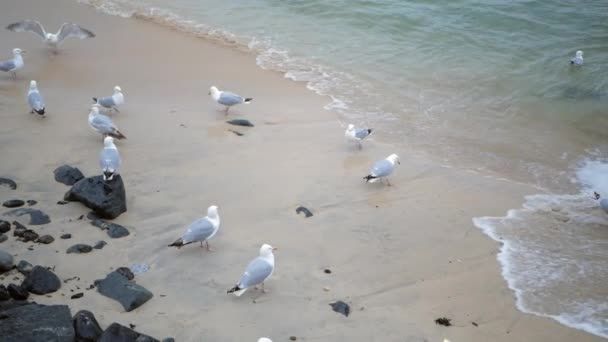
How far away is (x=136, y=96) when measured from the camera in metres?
9.22

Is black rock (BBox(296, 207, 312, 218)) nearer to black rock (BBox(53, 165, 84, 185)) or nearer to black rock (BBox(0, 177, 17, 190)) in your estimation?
black rock (BBox(53, 165, 84, 185))

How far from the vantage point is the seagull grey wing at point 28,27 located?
1093 cm

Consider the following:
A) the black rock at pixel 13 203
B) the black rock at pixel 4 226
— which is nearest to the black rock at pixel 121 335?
the black rock at pixel 4 226

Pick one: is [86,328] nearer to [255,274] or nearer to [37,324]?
[37,324]

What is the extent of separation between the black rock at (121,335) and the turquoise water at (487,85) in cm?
322

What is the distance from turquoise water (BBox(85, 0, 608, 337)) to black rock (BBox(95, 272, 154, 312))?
3230mm

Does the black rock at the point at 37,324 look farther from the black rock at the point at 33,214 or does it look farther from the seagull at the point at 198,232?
the black rock at the point at 33,214

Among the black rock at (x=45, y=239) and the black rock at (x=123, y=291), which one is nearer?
the black rock at (x=123, y=291)

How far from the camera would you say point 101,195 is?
5555mm

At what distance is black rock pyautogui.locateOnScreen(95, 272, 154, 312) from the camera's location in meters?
4.43

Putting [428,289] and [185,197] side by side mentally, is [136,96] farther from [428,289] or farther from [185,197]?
[428,289]

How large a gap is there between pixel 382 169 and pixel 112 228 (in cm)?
312

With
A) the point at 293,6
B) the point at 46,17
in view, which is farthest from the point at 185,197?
the point at 293,6

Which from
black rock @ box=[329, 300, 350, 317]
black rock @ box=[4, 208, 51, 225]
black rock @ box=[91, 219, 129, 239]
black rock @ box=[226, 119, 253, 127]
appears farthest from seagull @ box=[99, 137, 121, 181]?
black rock @ box=[329, 300, 350, 317]
